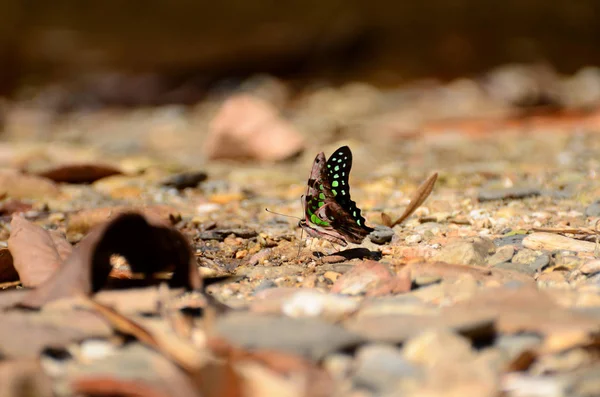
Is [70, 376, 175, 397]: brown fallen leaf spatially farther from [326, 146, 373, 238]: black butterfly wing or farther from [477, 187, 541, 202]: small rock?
[477, 187, 541, 202]: small rock

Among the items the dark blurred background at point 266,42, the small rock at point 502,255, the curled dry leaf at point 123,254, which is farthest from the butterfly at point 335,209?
the dark blurred background at point 266,42

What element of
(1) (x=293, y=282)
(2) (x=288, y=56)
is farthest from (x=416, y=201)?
(2) (x=288, y=56)

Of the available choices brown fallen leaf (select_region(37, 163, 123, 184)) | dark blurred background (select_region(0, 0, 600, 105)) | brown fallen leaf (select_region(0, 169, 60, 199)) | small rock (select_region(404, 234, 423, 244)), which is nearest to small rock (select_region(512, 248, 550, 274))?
small rock (select_region(404, 234, 423, 244))

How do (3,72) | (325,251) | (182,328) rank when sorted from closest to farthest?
(182,328) → (325,251) → (3,72)

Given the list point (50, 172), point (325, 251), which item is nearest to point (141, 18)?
point (50, 172)

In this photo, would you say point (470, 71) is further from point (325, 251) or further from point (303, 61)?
point (325, 251)

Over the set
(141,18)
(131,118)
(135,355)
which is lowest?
(135,355)

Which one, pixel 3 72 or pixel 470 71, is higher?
pixel 3 72
